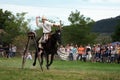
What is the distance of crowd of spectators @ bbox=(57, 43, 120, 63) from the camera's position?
3919cm

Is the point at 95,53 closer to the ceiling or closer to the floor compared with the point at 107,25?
closer to the ceiling

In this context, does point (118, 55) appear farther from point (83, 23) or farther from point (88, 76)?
point (83, 23)

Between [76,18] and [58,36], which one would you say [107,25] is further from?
[58,36]

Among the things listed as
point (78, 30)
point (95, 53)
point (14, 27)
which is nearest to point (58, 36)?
point (95, 53)

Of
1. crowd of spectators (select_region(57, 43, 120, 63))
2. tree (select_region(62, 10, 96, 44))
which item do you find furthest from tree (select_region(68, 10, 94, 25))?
crowd of spectators (select_region(57, 43, 120, 63))

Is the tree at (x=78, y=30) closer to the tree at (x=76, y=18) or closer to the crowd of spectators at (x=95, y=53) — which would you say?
the tree at (x=76, y=18)

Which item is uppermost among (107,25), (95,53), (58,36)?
(58,36)

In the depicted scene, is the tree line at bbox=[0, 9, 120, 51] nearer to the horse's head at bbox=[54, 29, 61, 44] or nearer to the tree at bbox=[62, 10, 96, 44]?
the tree at bbox=[62, 10, 96, 44]

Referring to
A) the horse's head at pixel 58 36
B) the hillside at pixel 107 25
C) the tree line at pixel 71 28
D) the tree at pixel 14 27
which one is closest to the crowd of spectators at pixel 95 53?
the horse's head at pixel 58 36

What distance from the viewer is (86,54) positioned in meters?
41.9

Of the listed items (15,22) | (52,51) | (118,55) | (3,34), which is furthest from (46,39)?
(15,22)

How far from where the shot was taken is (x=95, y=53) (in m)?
41.4

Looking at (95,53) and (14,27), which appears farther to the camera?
(14,27)

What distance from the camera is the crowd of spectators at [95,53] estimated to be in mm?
39188
